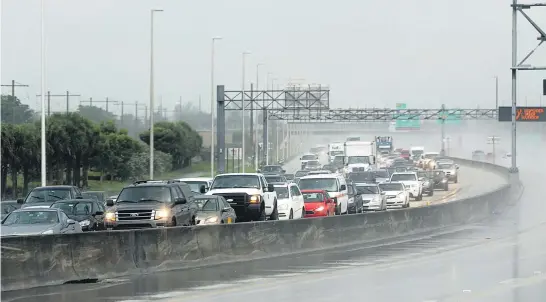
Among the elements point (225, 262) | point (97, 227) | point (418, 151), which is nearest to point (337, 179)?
point (97, 227)

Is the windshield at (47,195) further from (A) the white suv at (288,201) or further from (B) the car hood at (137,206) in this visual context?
(B) the car hood at (137,206)

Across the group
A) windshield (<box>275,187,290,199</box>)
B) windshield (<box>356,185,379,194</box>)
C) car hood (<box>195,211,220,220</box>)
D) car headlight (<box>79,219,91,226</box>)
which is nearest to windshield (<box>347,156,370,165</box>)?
windshield (<box>356,185,379,194</box>)

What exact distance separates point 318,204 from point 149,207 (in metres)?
13.7

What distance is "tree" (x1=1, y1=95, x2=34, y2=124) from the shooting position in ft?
361

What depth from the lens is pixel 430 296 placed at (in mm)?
17094

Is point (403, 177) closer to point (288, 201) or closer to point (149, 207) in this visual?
point (288, 201)

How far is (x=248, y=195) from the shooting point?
34.2 metres

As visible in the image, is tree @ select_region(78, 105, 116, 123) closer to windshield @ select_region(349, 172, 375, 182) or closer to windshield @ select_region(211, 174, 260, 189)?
windshield @ select_region(349, 172, 375, 182)

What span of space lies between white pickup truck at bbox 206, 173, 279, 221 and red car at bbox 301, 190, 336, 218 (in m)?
4.35

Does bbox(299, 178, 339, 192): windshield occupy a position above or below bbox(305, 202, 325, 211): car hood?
above

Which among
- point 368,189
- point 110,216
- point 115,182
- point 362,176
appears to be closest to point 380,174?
point 362,176

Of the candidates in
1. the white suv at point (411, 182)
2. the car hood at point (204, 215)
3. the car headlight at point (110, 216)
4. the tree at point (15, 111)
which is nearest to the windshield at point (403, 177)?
the white suv at point (411, 182)

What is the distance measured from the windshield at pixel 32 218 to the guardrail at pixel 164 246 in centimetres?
634

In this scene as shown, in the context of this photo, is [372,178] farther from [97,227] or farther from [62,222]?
[62,222]
